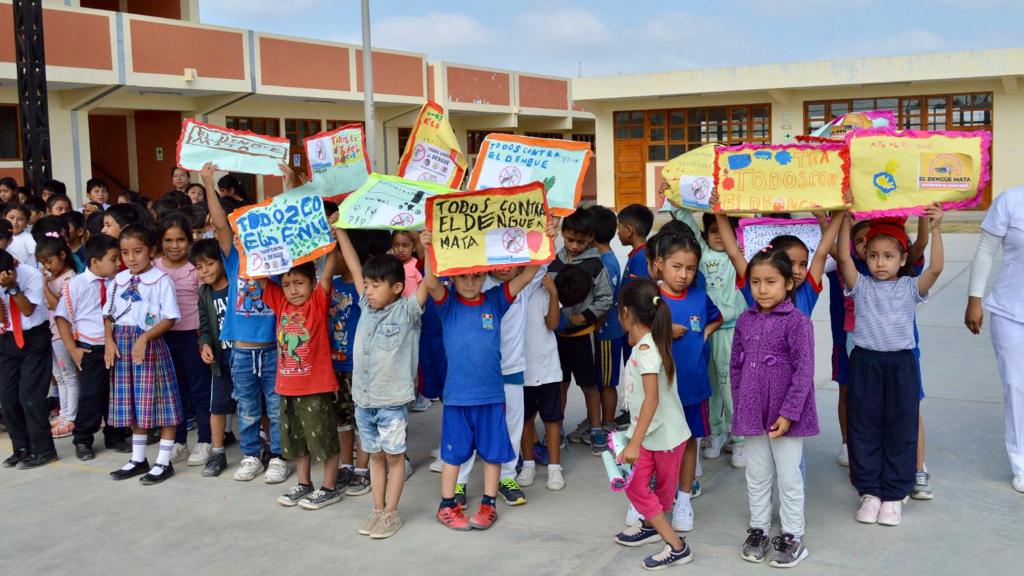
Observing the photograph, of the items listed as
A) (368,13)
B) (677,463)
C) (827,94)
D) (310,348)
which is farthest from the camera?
(827,94)

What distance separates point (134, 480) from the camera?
5270 mm

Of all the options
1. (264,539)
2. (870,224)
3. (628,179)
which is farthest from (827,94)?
(264,539)

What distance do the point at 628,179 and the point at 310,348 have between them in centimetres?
2227

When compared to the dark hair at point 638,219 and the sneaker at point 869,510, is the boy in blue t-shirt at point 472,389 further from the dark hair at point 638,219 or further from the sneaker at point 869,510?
the sneaker at point 869,510

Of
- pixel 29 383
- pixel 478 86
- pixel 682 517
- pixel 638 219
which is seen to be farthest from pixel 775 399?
pixel 478 86

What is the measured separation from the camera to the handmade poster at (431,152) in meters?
4.94

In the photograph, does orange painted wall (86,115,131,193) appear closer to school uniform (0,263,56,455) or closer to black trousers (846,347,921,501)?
school uniform (0,263,56,455)

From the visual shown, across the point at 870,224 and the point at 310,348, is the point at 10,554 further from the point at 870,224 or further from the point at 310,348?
the point at 870,224

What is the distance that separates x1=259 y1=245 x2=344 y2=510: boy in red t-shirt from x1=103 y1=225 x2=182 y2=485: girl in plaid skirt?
925 millimetres

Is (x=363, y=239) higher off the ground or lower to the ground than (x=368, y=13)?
lower

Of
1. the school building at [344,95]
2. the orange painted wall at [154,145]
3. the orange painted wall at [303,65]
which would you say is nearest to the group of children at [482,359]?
the school building at [344,95]

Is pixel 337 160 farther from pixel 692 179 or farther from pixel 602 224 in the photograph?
pixel 692 179

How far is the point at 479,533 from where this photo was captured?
4.31 meters

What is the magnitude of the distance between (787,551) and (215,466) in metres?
3.13
